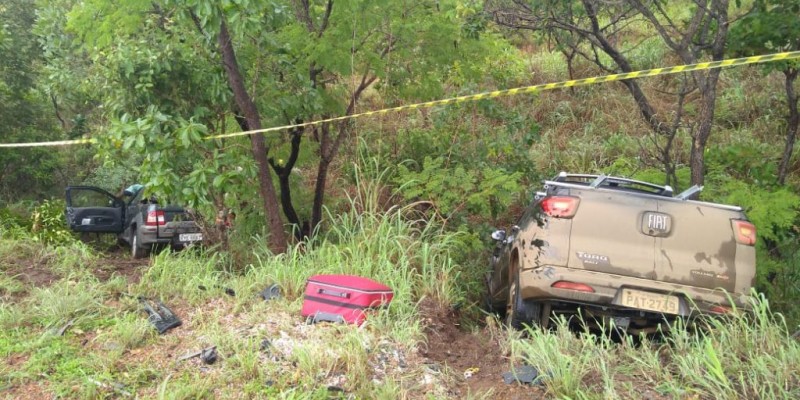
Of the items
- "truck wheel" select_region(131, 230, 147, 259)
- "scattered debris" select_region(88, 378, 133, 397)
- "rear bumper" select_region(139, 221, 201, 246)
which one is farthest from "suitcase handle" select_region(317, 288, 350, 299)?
"truck wheel" select_region(131, 230, 147, 259)

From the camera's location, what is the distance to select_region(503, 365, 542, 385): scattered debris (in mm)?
3774

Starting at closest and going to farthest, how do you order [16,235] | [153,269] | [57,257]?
[153,269]
[57,257]
[16,235]

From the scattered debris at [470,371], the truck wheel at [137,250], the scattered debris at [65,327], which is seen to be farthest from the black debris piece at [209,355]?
the truck wheel at [137,250]

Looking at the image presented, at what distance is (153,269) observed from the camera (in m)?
5.88

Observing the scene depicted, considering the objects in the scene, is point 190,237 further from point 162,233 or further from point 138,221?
point 138,221

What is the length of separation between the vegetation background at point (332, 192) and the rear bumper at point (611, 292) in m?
0.24

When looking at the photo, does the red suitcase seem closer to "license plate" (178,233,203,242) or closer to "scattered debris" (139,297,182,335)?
"scattered debris" (139,297,182,335)

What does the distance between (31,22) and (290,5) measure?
8096 mm

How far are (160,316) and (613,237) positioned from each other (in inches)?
131

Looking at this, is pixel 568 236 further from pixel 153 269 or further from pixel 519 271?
pixel 153 269

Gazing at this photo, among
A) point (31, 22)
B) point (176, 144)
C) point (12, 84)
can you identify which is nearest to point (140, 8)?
point (176, 144)

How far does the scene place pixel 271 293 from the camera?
5.24 metres

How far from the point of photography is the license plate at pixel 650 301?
14.1 feet

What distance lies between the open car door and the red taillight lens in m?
7.27
